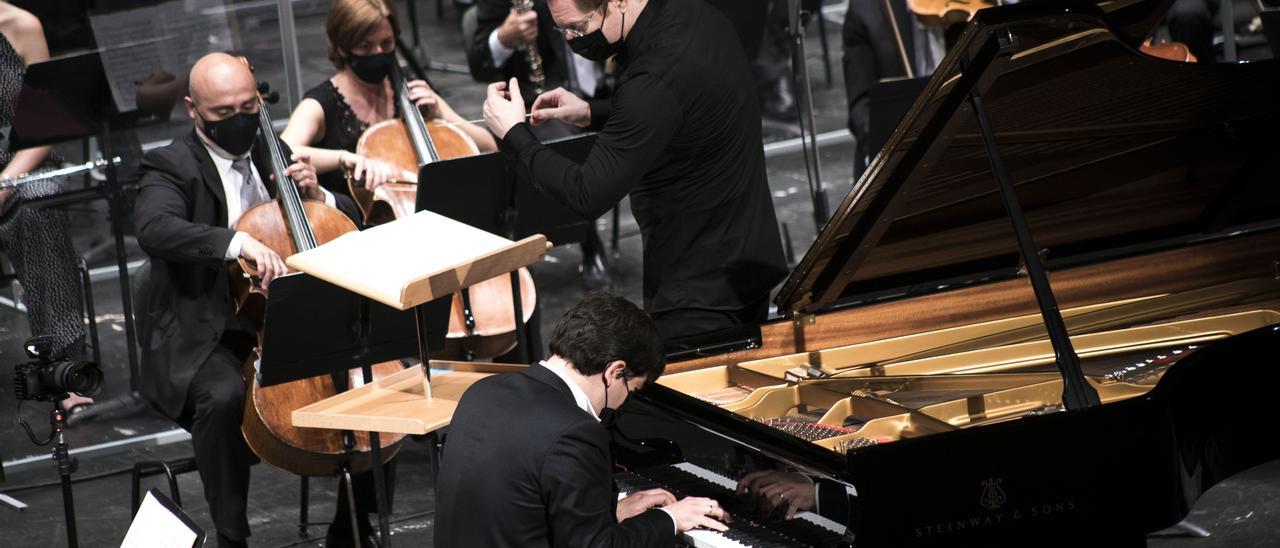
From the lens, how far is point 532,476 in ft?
8.95

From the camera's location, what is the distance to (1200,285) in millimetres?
4211

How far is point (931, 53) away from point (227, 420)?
3606 mm

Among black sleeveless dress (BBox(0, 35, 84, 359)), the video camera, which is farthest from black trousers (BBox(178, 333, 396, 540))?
black sleeveless dress (BBox(0, 35, 84, 359))

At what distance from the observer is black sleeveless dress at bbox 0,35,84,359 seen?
17.5 feet

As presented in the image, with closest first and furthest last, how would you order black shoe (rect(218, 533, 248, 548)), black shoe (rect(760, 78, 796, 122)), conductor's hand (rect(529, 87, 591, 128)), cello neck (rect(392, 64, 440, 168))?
conductor's hand (rect(529, 87, 591, 128)) → black shoe (rect(218, 533, 248, 548)) → cello neck (rect(392, 64, 440, 168)) → black shoe (rect(760, 78, 796, 122))

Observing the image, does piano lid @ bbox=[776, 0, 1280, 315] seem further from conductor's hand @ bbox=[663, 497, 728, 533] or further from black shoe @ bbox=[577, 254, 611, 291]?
black shoe @ bbox=[577, 254, 611, 291]

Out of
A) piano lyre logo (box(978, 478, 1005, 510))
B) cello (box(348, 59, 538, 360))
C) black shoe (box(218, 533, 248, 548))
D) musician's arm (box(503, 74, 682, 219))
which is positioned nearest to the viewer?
piano lyre logo (box(978, 478, 1005, 510))

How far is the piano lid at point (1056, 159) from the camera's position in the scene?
10.3 ft

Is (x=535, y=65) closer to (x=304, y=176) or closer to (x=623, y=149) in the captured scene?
(x=304, y=176)

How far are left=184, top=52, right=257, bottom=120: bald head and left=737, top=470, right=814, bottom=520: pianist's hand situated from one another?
223 centimetres

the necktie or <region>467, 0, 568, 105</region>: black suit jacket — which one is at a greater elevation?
<region>467, 0, 568, 105</region>: black suit jacket

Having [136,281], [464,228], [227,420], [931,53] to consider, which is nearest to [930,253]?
[464,228]

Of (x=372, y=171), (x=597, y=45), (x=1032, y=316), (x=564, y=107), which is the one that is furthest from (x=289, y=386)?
(x=1032, y=316)

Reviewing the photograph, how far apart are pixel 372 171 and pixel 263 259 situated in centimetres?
79
